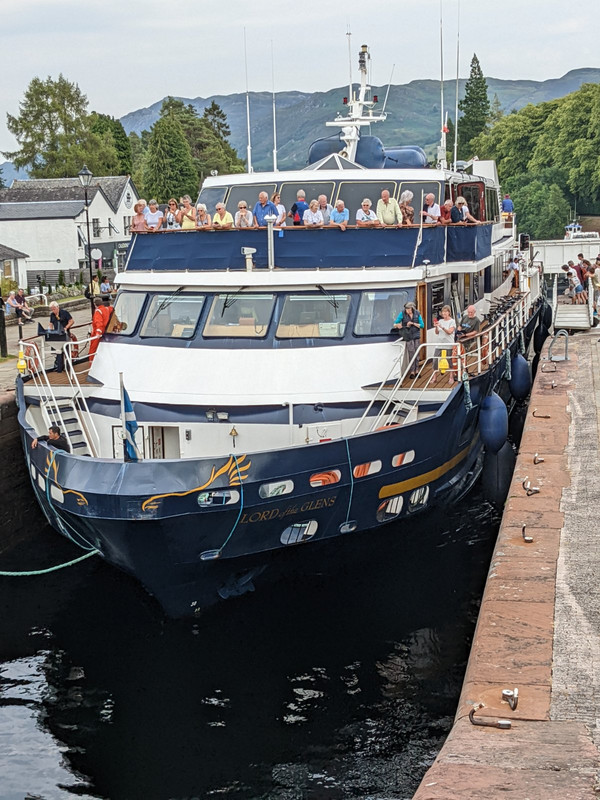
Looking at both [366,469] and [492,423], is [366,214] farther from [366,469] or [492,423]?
[366,469]

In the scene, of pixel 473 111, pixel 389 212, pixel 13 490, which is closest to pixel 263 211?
pixel 389 212

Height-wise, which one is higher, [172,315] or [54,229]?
[54,229]

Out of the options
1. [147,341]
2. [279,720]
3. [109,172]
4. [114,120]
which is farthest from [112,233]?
[279,720]

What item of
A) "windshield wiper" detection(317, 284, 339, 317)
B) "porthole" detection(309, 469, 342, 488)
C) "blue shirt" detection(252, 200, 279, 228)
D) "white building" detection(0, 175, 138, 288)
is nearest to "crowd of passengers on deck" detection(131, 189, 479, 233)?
"blue shirt" detection(252, 200, 279, 228)

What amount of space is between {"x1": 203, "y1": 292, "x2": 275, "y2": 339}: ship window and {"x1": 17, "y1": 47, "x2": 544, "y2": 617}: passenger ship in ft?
0.09

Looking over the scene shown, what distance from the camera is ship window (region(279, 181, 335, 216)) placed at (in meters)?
18.1

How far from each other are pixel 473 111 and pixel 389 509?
10890 cm

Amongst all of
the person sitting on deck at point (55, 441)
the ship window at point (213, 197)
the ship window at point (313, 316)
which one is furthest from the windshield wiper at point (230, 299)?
the ship window at point (213, 197)

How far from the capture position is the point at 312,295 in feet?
51.5

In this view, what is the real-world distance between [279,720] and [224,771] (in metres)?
1.09

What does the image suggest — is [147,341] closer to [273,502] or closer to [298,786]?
[273,502]

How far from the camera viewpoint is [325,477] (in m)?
12.6

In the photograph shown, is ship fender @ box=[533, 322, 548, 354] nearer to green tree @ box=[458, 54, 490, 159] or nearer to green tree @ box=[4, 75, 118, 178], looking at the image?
green tree @ box=[4, 75, 118, 178]

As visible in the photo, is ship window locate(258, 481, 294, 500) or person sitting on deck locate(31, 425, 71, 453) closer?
ship window locate(258, 481, 294, 500)
